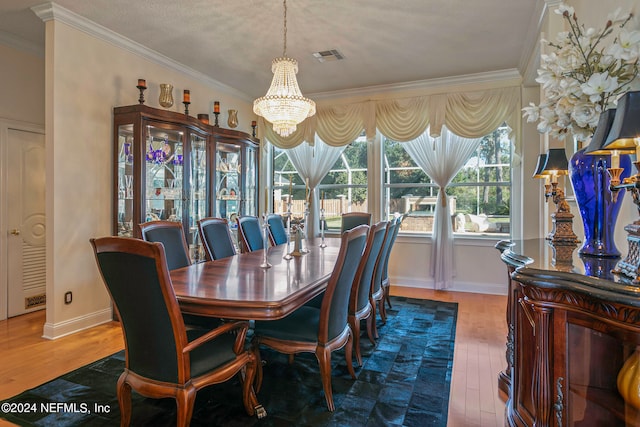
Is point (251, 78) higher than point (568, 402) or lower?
higher

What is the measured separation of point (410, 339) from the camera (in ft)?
10.0

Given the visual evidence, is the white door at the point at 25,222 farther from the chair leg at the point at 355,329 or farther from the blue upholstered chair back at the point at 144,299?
the chair leg at the point at 355,329

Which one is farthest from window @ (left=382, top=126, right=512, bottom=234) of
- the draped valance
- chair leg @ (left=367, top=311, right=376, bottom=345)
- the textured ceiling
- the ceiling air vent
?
chair leg @ (left=367, top=311, right=376, bottom=345)

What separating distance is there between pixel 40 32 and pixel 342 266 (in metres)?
3.88

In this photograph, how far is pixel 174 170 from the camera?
157 inches

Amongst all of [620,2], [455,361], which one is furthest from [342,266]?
[620,2]

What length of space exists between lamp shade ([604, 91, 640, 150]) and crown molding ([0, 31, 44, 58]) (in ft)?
16.1

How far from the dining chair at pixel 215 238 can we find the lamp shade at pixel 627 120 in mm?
2751

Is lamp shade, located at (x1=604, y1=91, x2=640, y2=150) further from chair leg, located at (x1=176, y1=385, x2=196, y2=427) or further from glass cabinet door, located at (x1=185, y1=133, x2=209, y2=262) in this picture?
glass cabinet door, located at (x1=185, y1=133, x2=209, y2=262)

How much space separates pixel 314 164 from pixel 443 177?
191cm

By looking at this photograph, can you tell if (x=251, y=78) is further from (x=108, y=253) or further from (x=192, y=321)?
(x=108, y=253)

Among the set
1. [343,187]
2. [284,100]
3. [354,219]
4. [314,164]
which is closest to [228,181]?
[314,164]

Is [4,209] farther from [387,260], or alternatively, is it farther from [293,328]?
[387,260]

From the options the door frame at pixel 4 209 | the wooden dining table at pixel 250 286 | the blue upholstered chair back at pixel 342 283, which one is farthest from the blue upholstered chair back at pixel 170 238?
the door frame at pixel 4 209
